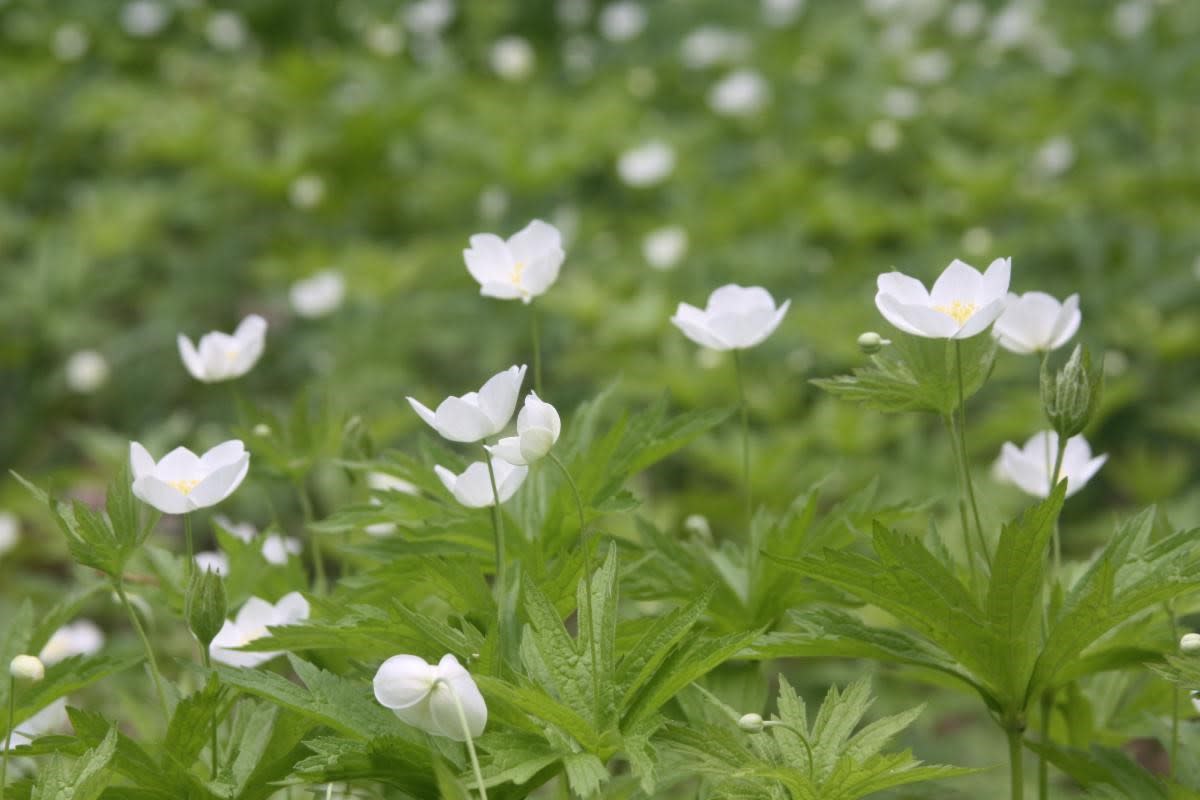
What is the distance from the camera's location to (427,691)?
1154 mm

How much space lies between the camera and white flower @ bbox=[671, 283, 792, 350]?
5.37 ft

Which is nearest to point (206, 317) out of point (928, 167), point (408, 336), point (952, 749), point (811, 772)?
point (408, 336)

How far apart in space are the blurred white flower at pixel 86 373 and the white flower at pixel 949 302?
11.7ft

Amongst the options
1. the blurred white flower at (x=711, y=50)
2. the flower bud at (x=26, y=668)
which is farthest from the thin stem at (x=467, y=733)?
the blurred white flower at (x=711, y=50)

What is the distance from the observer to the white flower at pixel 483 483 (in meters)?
1.39

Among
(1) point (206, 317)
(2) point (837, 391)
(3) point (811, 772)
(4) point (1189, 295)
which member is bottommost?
(1) point (206, 317)

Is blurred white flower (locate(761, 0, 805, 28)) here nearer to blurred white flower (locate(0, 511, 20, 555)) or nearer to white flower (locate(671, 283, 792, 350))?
blurred white flower (locate(0, 511, 20, 555))

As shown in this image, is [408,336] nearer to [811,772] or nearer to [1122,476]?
[1122,476]

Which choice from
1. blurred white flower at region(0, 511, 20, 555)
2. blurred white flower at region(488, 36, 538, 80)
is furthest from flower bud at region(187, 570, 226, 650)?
blurred white flower at region(488, 36, 538, 80)

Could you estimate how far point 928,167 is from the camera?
5172 mm

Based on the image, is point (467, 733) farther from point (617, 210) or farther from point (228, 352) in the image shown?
point (617, 210)

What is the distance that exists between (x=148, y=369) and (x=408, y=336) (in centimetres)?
97

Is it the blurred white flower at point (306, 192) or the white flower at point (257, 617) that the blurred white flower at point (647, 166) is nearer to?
the blurred white flower at point (306, 192)

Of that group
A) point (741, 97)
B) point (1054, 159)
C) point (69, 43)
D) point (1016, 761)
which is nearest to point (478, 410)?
point (1016, 761)
